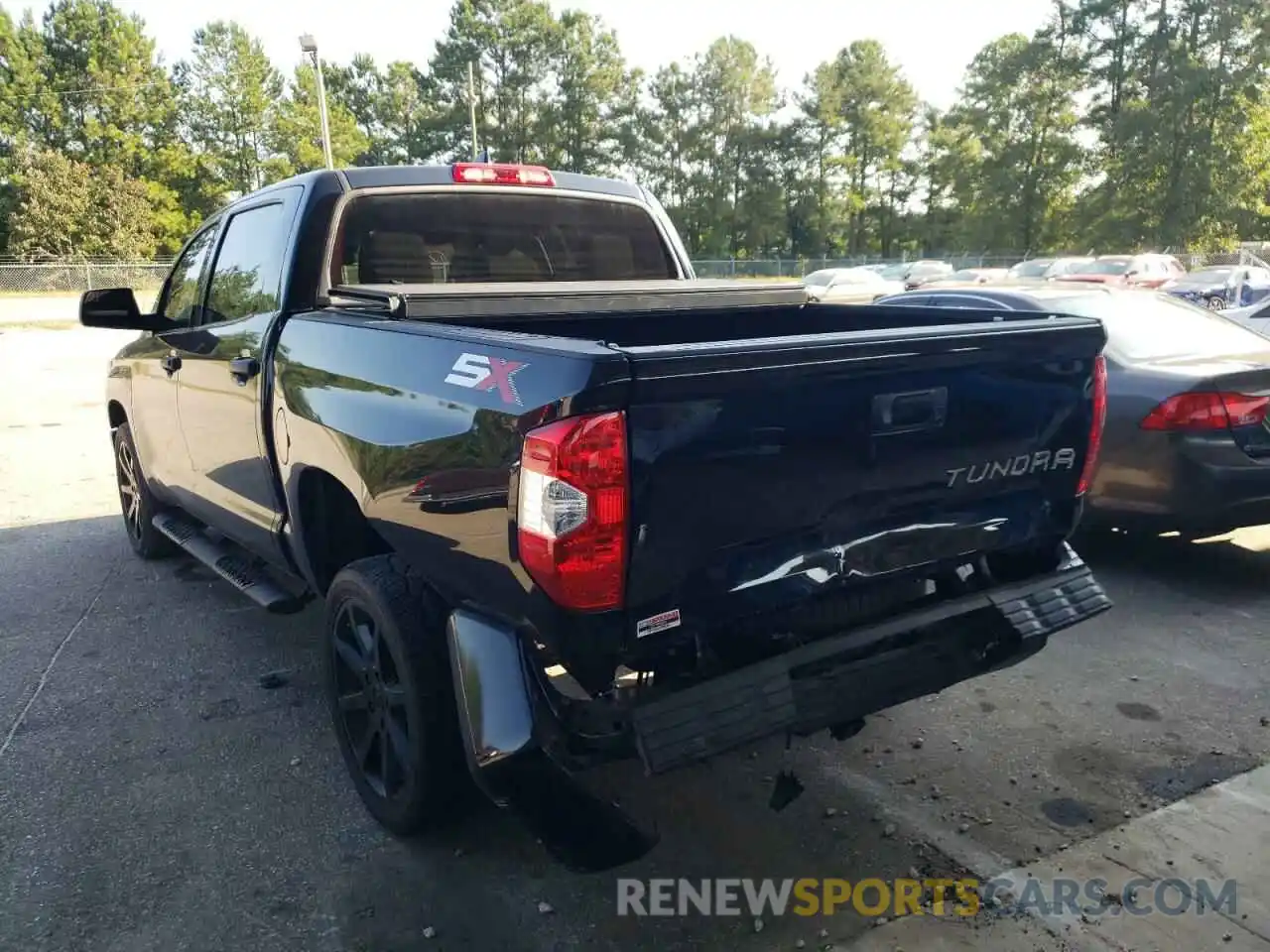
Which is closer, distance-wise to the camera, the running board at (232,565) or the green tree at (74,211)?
the running board at (232,565)

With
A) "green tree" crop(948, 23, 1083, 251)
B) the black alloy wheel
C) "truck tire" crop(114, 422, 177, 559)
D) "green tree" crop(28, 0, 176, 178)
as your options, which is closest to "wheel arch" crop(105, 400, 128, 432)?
"truck tire" crop(114, 422, 177, 559)

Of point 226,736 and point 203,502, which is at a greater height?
point 203,502

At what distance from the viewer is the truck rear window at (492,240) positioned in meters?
4.03

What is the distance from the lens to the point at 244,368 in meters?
3.78

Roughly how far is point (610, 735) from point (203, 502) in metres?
3.15

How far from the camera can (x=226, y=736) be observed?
3.73 meters

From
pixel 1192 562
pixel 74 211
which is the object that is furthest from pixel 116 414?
pixel 74 211

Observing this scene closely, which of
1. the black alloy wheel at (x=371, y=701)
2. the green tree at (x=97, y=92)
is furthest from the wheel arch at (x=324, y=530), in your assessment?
the green tree at (x=97, y=92)

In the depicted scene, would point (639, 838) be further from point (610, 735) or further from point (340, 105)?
point (340, 105)

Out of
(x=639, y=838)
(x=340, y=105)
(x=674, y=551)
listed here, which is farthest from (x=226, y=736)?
(x=340, y=105)

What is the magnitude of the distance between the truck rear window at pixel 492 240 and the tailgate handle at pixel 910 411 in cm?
234

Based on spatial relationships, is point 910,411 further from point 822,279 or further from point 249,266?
point 822,279

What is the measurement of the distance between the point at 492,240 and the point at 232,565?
1883mm

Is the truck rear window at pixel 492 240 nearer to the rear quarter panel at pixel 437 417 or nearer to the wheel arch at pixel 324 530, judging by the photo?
the rear quarter panel at pixel 437 417
